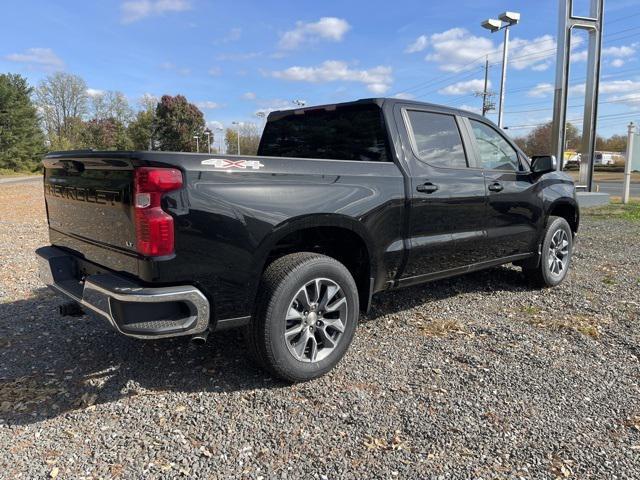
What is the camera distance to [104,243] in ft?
9.69

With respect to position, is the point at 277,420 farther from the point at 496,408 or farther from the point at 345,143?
the point at 345,143

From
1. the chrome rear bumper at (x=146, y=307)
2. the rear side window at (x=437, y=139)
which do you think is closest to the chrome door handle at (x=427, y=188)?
the rear side window at (x=437, y=139)

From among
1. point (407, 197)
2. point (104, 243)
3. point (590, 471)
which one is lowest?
point (590, 471)

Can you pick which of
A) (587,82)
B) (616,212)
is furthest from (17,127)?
(616,212)

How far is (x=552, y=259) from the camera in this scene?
5.44 meters

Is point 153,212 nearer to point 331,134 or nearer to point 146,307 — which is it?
point 146,307

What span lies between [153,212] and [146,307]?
1.61ft

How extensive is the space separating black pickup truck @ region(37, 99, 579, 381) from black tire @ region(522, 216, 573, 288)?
607 mm

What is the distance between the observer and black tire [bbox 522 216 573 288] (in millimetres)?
5293

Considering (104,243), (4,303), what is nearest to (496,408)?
(104,243)

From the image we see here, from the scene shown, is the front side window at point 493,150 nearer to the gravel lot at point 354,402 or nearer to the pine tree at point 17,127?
the gravel lot at point 354,402

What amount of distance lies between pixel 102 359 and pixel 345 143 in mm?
2435

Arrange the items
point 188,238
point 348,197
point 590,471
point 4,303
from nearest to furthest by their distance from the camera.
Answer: point 590,471 < point 188,238 < point 348,197 < point 4,303

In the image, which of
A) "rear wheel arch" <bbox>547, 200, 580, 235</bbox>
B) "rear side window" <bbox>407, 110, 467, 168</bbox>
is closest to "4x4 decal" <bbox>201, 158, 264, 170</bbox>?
"rear side window" <bbox>407, 110, 467, 168</bbox>
